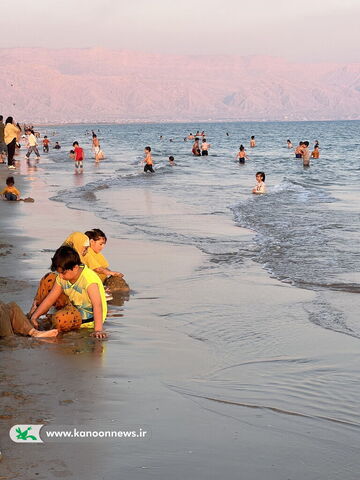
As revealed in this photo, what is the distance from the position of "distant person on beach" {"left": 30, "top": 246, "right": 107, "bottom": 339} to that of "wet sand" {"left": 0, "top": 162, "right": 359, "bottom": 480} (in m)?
0.17

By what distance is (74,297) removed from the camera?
24.1 feet

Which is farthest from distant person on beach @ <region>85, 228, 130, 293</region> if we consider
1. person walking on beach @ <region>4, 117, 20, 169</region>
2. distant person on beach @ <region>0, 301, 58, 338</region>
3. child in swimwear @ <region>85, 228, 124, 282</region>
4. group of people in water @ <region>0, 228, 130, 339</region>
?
person walking on beach @ <region>4, 117, 20, 169</region>

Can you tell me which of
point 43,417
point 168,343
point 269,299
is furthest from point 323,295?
point 43,417

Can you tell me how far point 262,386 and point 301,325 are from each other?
206cm

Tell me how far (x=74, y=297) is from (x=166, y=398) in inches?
89.2

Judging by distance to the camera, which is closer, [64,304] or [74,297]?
[74,297]

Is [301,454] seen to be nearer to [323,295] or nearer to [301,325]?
[301,325]

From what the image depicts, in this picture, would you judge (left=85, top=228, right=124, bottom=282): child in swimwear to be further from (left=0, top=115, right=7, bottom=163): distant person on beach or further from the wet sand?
(left=0, top=115, right=7, bottom=163): distant person on beach

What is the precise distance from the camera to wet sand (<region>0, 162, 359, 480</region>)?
167 inches

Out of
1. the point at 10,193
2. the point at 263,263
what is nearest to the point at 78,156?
the point at 10,193

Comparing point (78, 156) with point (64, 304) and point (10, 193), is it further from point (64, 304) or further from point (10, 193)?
point (64, 304)

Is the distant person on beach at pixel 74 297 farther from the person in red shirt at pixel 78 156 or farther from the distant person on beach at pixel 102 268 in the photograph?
the person in red shirt at pixel 78 156

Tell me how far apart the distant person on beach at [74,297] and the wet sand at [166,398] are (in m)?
0.17

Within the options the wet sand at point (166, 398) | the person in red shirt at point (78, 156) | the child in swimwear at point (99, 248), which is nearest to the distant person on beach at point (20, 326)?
the wet sand at point (166, 398)
